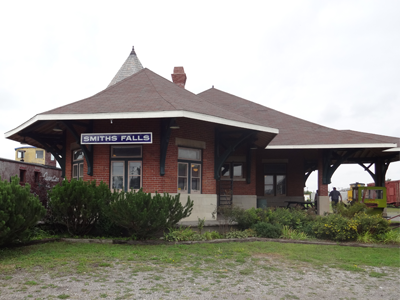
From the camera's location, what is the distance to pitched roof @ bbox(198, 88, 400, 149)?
1738 cm

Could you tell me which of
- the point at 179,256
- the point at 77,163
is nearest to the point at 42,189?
the point at 77,163

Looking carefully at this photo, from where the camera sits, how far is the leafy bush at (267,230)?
12.0 meters

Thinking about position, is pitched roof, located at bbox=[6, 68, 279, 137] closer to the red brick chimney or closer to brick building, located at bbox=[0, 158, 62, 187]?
brick building, located at bbox=[0, 158, 62, 187]

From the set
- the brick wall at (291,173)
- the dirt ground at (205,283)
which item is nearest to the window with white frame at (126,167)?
the dirt ground at (205,283)

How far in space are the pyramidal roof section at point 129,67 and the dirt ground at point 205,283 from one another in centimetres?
1769

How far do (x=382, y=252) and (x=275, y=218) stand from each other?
3.75 m

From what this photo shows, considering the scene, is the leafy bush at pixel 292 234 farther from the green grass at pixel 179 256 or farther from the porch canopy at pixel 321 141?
the porch canopy at pixel 321 141

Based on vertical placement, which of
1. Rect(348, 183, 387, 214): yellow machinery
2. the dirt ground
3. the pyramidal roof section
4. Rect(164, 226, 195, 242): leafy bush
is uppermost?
the pyramidal roof section

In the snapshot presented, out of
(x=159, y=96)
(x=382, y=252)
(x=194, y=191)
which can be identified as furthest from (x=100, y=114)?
(x=382, y=252)

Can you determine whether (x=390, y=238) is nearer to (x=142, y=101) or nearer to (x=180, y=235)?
(x=180, y=235)

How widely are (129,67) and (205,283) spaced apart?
64.3 ft

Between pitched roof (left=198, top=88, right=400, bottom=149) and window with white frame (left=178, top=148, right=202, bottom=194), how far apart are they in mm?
4570

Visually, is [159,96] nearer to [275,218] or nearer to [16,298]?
[275,218]

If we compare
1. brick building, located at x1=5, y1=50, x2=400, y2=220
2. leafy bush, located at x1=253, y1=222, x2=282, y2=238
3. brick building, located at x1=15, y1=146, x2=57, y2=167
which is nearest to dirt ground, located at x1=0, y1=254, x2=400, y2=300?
leafy bush, located at x1=253, y1=222, x2=282, y2=238
